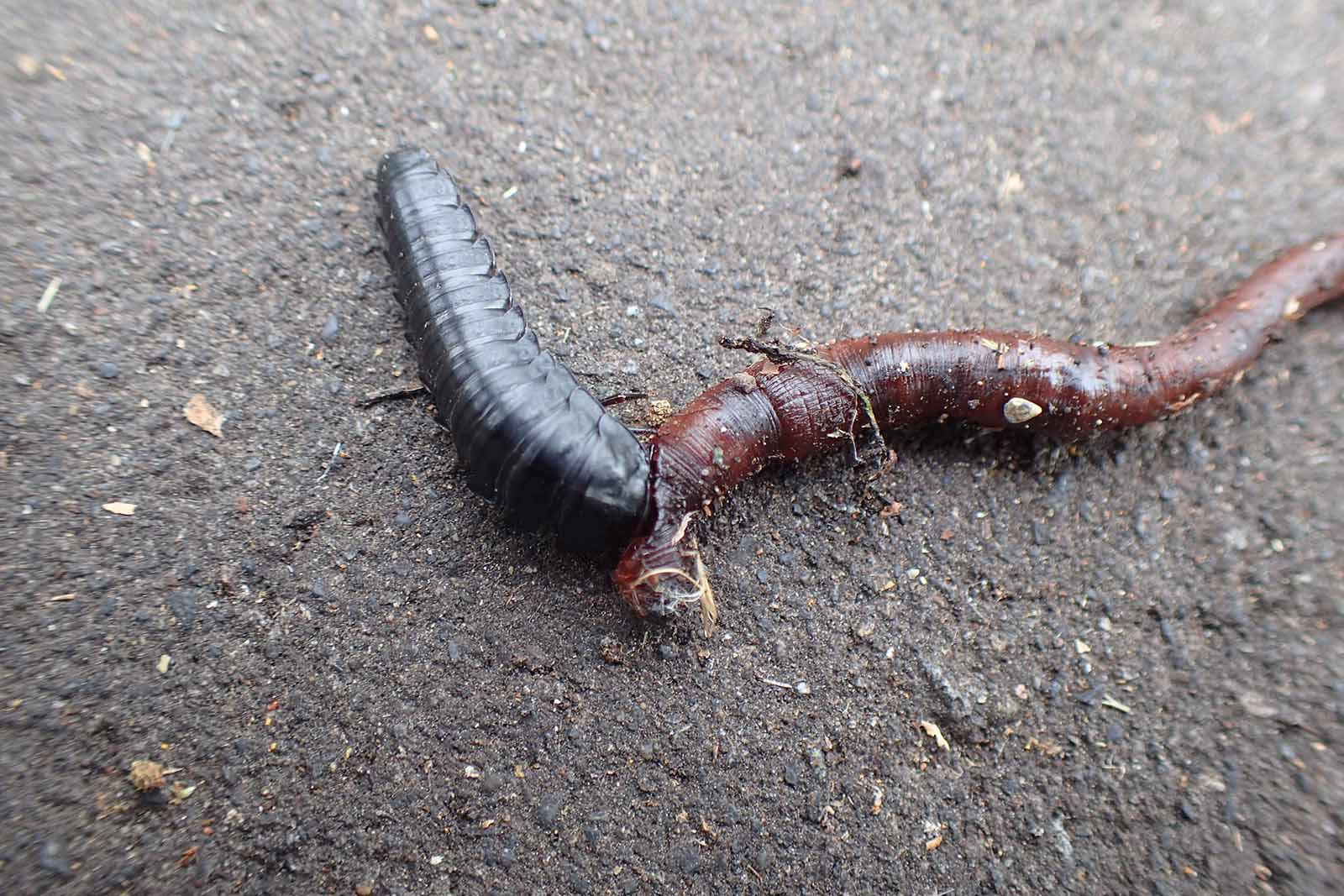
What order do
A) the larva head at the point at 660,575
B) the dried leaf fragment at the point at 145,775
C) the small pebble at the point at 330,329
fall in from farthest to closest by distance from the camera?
the small pebble at the point at 330,329 → the larva head at the point at 660,575 → the dried leaf fragment at the point at 145,775

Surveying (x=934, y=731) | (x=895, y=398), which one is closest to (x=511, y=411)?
(x=895, y=398)

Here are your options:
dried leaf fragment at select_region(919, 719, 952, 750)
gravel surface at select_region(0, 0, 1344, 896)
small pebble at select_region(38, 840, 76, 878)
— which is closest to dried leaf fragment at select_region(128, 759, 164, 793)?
gravel surface at select_region(0, 0, 1344, 896)

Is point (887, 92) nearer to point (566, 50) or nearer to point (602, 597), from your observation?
point (566, 50)

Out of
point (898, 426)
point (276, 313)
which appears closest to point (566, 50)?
point (276, 313)

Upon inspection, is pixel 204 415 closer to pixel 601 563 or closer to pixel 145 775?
pixel 145 775

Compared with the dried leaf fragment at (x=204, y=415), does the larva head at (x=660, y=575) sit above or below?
above

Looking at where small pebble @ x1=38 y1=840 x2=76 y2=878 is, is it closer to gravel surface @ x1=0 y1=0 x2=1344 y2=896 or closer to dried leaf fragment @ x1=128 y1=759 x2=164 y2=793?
gravel surface @ x1=0 y1=0 x2=1344 y2=896

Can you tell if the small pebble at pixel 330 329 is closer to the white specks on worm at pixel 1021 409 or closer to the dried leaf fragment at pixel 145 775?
the dried leaf fragment at pixel 145 775

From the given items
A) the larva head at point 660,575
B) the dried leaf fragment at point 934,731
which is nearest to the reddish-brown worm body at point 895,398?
the larva head at point 660,575
